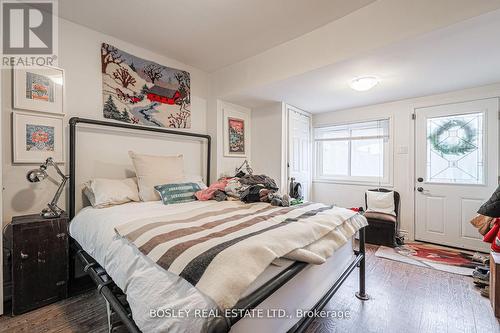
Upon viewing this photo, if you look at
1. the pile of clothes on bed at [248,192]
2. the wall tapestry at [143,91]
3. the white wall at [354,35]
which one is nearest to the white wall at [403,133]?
the white wall at [354,35]

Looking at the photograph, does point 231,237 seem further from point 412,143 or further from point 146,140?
point 412,143

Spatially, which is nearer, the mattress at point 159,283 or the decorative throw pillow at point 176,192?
the mattress at point 159,283

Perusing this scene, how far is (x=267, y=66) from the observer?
111 inches

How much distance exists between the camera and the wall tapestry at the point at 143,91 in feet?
8.20

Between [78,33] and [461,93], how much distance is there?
15.6 feet

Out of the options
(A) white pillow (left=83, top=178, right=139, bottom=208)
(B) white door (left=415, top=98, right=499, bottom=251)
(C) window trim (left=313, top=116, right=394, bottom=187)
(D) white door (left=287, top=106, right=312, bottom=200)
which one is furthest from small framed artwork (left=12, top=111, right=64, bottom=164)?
(B) white door (left=415, top=98, right=499, bottom=251)

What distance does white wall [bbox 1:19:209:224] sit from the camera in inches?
75.8

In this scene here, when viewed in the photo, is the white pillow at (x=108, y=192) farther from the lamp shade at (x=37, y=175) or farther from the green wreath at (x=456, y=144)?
the green wreath at (x=456, y=144)

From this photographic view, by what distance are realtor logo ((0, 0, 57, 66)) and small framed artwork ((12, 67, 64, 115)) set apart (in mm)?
90

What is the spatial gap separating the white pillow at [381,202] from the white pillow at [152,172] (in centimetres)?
300

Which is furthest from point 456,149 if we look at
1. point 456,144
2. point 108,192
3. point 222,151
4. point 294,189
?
point 108,192

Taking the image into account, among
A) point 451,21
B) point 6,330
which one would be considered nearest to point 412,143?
point 451,21

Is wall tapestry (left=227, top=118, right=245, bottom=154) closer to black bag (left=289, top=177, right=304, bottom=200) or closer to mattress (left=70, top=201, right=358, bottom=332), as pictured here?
black bag (left=289, top=177, right=304, bottom=200)

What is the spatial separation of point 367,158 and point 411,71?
175 centimetres
